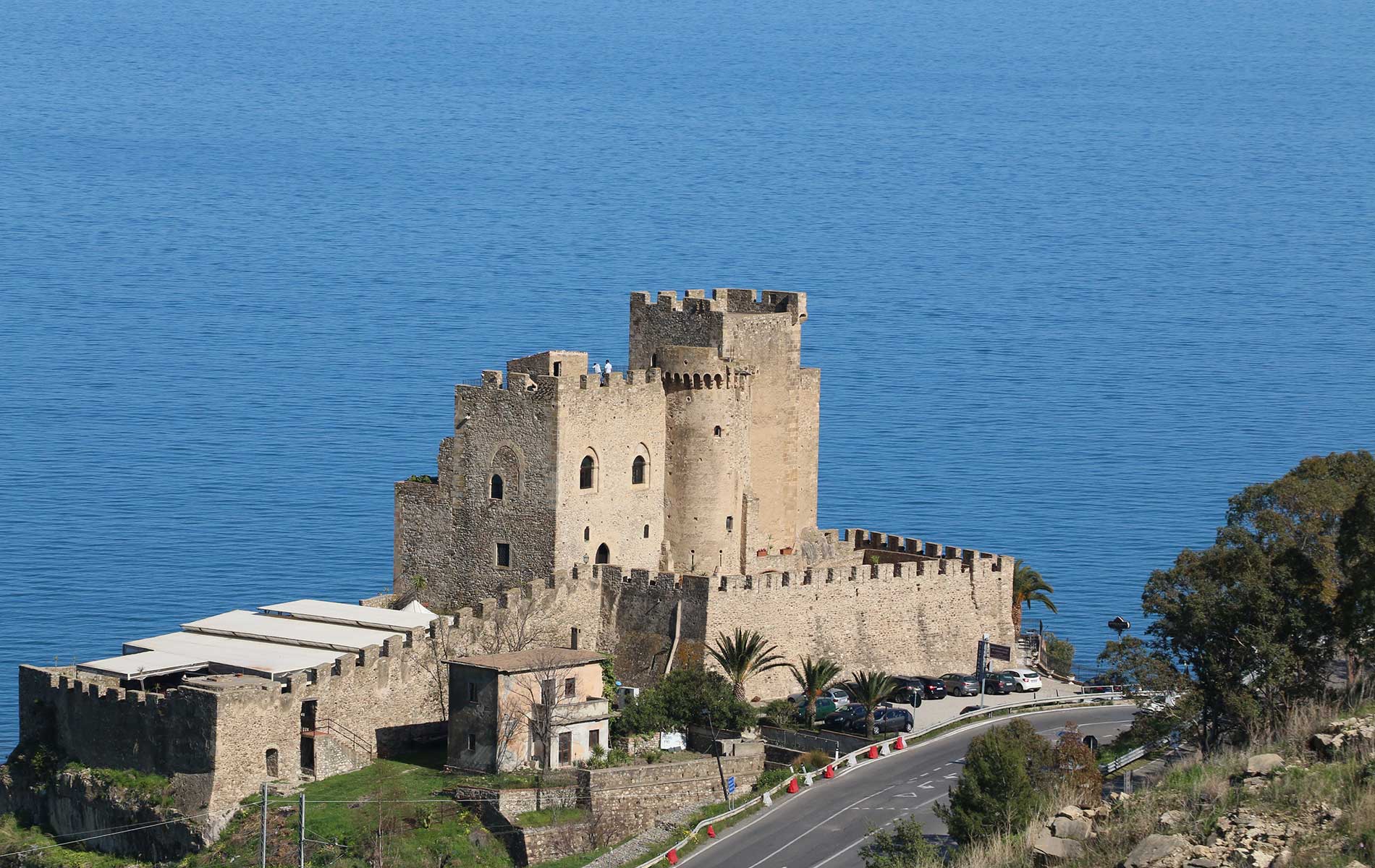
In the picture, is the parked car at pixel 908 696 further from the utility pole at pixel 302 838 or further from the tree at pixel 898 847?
the utility pole at pixel 302 838

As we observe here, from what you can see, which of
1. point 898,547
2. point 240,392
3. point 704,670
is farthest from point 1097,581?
point 240,392

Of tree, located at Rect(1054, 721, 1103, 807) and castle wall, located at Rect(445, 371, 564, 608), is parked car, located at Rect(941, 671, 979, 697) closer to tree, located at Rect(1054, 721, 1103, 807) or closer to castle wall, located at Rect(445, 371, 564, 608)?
tree, located at Rect(1054, 721, 1103, 807)

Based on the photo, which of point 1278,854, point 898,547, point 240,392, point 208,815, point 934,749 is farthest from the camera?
point 240,392

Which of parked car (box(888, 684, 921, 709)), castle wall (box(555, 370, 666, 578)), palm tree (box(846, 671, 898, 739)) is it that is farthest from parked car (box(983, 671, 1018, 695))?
castle wall (box(555, 370, 666, 578))

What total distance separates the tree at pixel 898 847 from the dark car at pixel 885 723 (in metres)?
11.3

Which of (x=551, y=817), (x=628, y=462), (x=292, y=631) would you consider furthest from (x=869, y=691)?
(x=292, y=631)

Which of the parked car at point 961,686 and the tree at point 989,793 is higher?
the parked car at point 961,686

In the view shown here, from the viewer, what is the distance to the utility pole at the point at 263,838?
55881 mm

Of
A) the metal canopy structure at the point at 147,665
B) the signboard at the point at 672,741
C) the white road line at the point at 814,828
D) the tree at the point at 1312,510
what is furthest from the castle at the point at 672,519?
the tree at the point at 1312,510

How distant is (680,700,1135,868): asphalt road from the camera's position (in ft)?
181

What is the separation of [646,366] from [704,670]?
→ 11.0 m

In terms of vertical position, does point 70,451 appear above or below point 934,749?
above

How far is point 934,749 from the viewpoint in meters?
63.5

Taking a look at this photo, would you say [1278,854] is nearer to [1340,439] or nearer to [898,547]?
[898,547]
